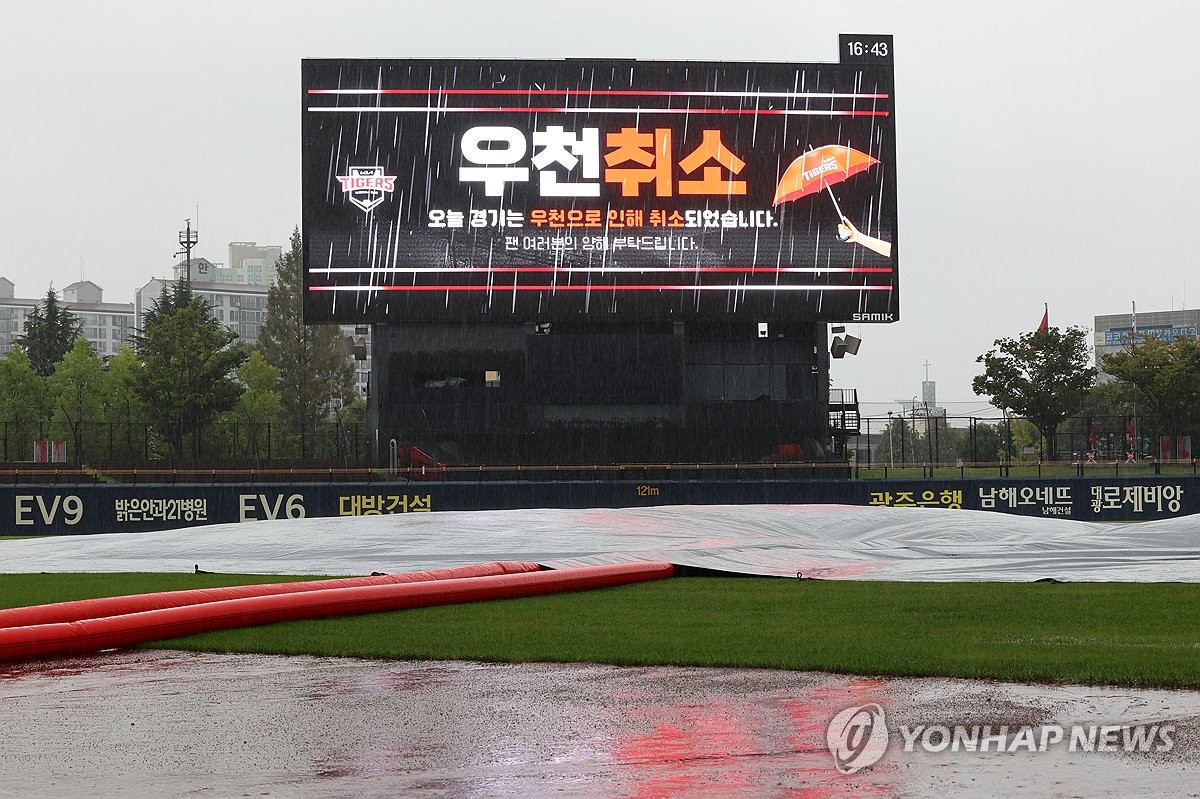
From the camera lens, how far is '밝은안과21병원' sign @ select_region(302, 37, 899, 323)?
3194 centimetres

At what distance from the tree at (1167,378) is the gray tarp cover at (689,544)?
141 ft

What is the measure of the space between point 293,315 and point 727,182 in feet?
233

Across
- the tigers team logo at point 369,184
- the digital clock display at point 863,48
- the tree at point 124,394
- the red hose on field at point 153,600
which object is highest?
the digital clock display at point 863,48

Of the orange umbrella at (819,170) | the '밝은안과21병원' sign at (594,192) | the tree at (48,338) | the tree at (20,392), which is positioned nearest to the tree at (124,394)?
the tree at (20,392)

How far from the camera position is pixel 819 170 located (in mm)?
32688

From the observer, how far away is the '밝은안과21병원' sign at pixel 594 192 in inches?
1257

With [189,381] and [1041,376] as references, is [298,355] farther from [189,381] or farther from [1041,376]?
[1041,376]

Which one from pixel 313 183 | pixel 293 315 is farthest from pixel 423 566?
pixel 293 315

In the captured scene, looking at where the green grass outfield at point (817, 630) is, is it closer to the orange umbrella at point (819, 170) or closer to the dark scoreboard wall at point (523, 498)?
the dark scoreboard wall at point (523, 498)

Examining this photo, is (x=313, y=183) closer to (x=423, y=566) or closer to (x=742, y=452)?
(x=742, y=452)

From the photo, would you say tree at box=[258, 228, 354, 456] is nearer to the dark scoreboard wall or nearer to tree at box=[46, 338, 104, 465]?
tree at box=[46, 338, 104, 465]

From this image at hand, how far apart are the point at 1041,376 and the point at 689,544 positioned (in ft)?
147

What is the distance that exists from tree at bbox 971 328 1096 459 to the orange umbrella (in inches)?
1191

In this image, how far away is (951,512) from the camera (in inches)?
883
